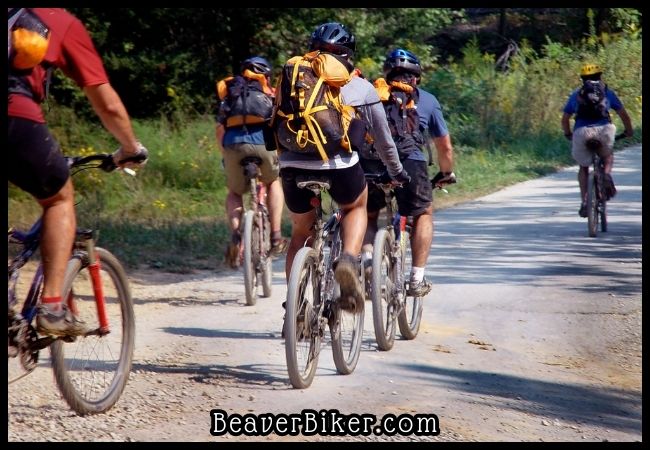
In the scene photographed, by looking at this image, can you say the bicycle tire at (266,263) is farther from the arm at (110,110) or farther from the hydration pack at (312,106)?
the arm at (110,110)

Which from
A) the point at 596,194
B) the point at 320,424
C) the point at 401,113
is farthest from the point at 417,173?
the point at 596,194

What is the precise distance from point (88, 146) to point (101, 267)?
1184 centimetres

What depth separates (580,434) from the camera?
213 inches

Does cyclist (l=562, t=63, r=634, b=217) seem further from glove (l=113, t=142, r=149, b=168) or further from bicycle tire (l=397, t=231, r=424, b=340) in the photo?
glove (l=113, t=142, r=149, b=168)

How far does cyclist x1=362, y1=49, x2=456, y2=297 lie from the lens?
7434 mm

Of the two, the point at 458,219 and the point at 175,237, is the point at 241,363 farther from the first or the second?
the point at 458,219

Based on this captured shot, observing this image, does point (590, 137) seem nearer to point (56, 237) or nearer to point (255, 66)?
point (255, 66)

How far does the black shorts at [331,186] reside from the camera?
6090 mm

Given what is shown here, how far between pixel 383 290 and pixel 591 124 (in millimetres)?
6751

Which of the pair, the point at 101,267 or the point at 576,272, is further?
the point at 576,272

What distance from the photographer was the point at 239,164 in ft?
30.2

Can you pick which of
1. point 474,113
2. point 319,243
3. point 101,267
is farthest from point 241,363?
point 474,113

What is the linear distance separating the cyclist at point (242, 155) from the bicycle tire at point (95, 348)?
3377mm

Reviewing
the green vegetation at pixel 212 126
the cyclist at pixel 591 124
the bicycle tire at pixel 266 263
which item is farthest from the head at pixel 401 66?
the cyclist at pixel 591 124
